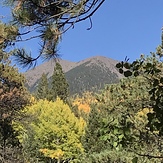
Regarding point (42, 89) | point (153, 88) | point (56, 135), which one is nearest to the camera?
point (153, 88)

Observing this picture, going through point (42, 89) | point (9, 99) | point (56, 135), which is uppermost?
point (42, 89)

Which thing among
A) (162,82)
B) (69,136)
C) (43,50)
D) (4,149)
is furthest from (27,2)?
(69,136)

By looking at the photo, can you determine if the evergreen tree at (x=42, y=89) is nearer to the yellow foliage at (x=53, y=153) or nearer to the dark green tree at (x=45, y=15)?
the yellow foliage at (x=53, y=153)

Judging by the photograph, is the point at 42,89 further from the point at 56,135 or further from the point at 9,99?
the point at 9,99

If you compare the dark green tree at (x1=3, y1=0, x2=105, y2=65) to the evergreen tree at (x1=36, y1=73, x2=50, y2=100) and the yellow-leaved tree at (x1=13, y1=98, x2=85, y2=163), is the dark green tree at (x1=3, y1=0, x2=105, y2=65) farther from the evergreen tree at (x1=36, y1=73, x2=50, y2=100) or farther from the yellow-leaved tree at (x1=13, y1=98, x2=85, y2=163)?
the evergreen tree at (x1=36, y1=73, x2=50, y2=100)

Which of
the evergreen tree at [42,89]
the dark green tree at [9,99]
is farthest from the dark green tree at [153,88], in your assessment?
the evergreen tree at [42,89]

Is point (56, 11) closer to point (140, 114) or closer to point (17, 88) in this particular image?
point (140, 114)

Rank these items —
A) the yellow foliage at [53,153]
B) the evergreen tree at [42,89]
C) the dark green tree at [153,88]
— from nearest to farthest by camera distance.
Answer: the dark green tree at [153,88]
the yellow foliage at [53,153]
the evergreen tree at [42,89]

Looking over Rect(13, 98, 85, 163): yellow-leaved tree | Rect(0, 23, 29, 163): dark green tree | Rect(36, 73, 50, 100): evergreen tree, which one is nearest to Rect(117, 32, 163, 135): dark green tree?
Rect(0, 23, 29, 163): dark green tree

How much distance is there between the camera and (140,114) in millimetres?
12117

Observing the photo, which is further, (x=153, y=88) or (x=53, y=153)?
(x=53, y=153)

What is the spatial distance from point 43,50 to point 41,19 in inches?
14.0

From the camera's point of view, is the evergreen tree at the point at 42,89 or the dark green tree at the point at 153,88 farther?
the evergreen tree at the point at 42,89

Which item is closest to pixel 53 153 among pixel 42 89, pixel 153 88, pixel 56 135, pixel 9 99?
pixel 56 135
